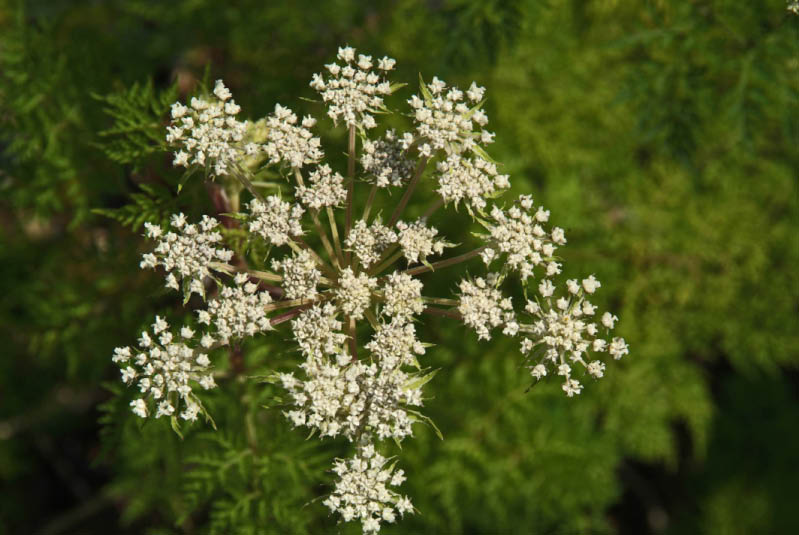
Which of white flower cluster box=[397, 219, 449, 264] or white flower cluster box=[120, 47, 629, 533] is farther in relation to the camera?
white flower cluster box=[397, 219, 449, 264]

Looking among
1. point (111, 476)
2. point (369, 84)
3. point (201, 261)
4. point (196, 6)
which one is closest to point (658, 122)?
point (369, 84)

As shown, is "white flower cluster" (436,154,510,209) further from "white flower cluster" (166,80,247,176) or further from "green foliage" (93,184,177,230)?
"green foliage" (93,184,177,230)

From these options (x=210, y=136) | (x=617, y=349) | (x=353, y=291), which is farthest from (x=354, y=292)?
(x=617, y=349)

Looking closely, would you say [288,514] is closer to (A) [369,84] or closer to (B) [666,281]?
(A) [369,84]

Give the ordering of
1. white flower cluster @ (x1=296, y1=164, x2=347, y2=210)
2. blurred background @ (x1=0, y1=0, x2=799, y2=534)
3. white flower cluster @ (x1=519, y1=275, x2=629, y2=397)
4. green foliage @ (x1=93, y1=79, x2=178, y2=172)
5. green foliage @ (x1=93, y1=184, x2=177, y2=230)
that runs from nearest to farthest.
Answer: white flower cluster @ (x1=519, y1=275, x2=629, y2=397)
white flower cluster @ (x1=296, y1=164, x2=347, y2=210)
green foliage @ (x1=93, y1=184, x2=177, y2=230)
green foliage @ (x1=93, y1=79, x2=178, y2=172)
blurred background @ (x1=0, y1=0, x2=799, y2=534)

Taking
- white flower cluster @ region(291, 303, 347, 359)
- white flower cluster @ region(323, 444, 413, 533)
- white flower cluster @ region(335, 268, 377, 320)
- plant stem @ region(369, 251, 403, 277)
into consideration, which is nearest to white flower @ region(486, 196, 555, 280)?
plant stem @ region(369, 251, 403, 277)

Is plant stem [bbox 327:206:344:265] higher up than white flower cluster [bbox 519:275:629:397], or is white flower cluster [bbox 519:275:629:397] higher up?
plant stem [bbox 327:206:344:265]

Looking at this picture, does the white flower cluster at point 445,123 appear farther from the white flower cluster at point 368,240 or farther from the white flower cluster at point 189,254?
the white flower cluster at point 189,254
